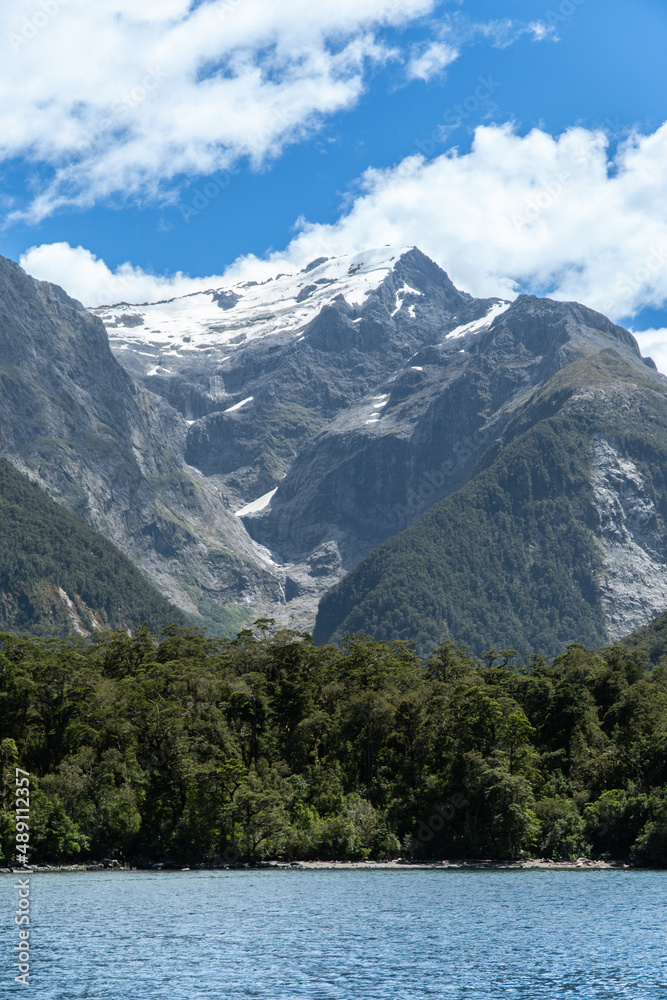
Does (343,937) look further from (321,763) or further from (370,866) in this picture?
(321,763)

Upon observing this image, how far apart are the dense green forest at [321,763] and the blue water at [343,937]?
13044 mm

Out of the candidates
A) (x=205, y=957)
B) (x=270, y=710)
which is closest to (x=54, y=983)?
(x=205, y=957)

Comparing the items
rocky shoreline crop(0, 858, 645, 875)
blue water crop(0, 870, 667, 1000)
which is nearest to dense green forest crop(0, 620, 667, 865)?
rocky shoreline crop(0, 858, 645, 875)

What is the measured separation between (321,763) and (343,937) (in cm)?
6595

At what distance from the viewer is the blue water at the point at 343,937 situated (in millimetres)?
58062

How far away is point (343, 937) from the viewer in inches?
2869

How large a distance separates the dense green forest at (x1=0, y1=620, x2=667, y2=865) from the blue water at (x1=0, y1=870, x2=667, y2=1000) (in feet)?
42.8

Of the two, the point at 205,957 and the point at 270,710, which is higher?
the point at 270,710

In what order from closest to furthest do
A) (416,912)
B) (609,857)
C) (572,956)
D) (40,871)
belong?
(572,956) < (416,912) < (40,871) < (609,857)

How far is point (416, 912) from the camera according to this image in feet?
275

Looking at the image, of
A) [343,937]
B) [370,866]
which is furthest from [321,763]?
[343,937]

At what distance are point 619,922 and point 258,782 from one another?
185 feet

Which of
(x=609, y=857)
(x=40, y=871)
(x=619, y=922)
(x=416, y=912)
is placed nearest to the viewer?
(x=619, y=922)

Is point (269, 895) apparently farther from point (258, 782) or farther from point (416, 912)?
point (258, 782)
